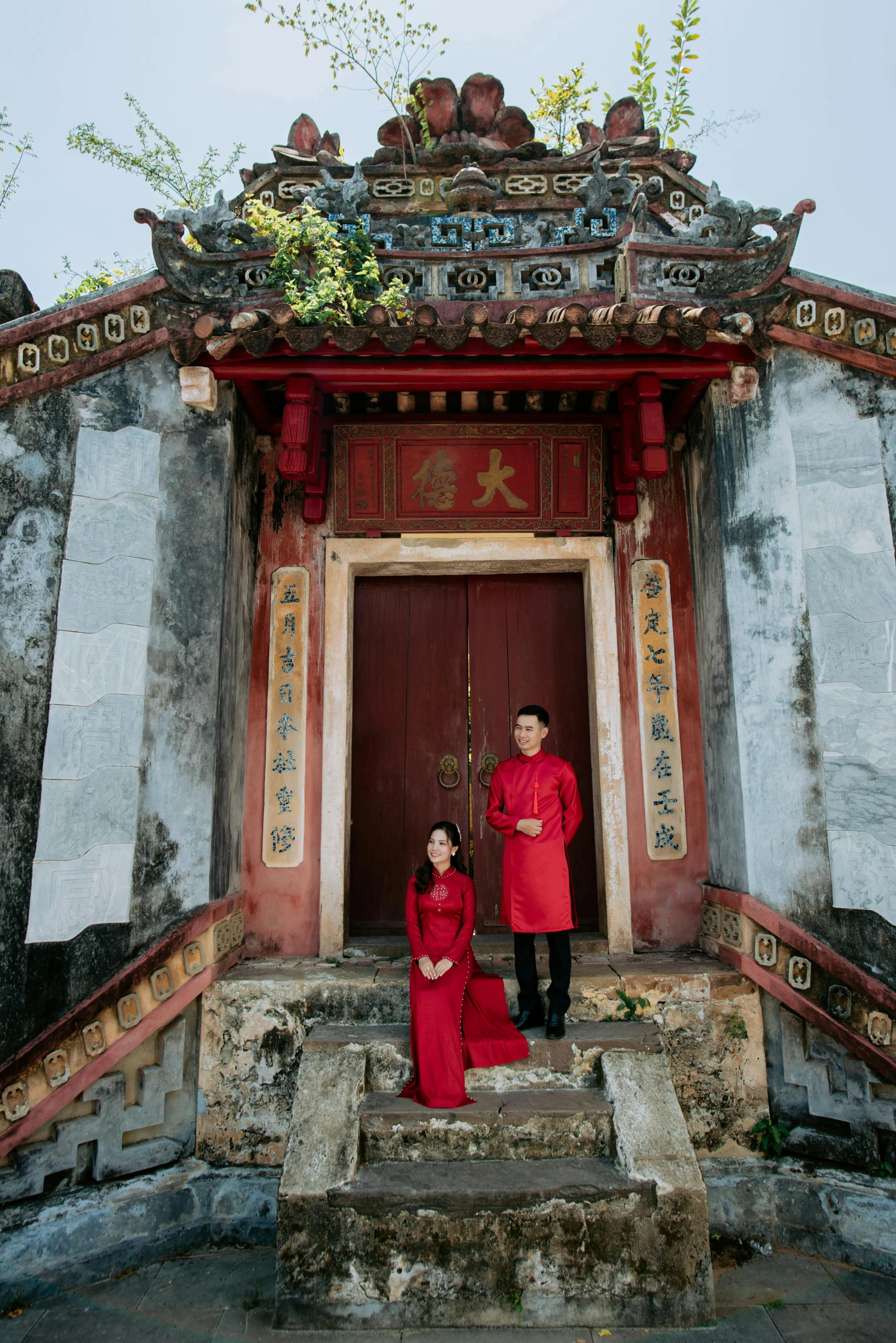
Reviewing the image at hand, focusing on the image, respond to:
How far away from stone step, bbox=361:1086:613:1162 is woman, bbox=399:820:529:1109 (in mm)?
96

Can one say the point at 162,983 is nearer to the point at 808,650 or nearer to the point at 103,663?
the point at 103,663

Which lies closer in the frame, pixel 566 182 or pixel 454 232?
pixel 454 232

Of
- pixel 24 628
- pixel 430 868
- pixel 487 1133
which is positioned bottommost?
pixel 487 1133

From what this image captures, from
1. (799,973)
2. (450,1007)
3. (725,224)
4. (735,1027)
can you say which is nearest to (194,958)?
(450,1007)

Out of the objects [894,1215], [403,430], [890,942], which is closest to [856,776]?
[890,942]

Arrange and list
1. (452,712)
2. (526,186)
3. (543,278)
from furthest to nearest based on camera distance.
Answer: (526,186)
(452,712)
(543,278)

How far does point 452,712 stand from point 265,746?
3.80ft

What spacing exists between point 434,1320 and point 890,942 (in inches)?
95.4

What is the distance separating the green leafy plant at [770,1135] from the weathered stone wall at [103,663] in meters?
2.84

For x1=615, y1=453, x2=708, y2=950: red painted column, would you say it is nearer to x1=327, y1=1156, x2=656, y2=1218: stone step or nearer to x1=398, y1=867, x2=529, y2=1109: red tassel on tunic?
x1=398, y1=867, x2=529, y2=1109: red tassel on tunic

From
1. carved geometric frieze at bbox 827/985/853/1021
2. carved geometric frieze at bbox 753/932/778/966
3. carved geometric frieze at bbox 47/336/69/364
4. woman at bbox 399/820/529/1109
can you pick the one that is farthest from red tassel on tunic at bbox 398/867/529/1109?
carved geometric frieze at bbox 47/336/69/364

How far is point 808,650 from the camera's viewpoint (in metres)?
3.97

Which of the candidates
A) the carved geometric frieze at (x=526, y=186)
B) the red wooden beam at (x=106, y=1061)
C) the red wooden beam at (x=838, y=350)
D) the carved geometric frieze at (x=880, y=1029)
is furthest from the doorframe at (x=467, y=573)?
the carved geometric frieze at (x=526, y=186)

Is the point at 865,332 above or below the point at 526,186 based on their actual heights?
below
